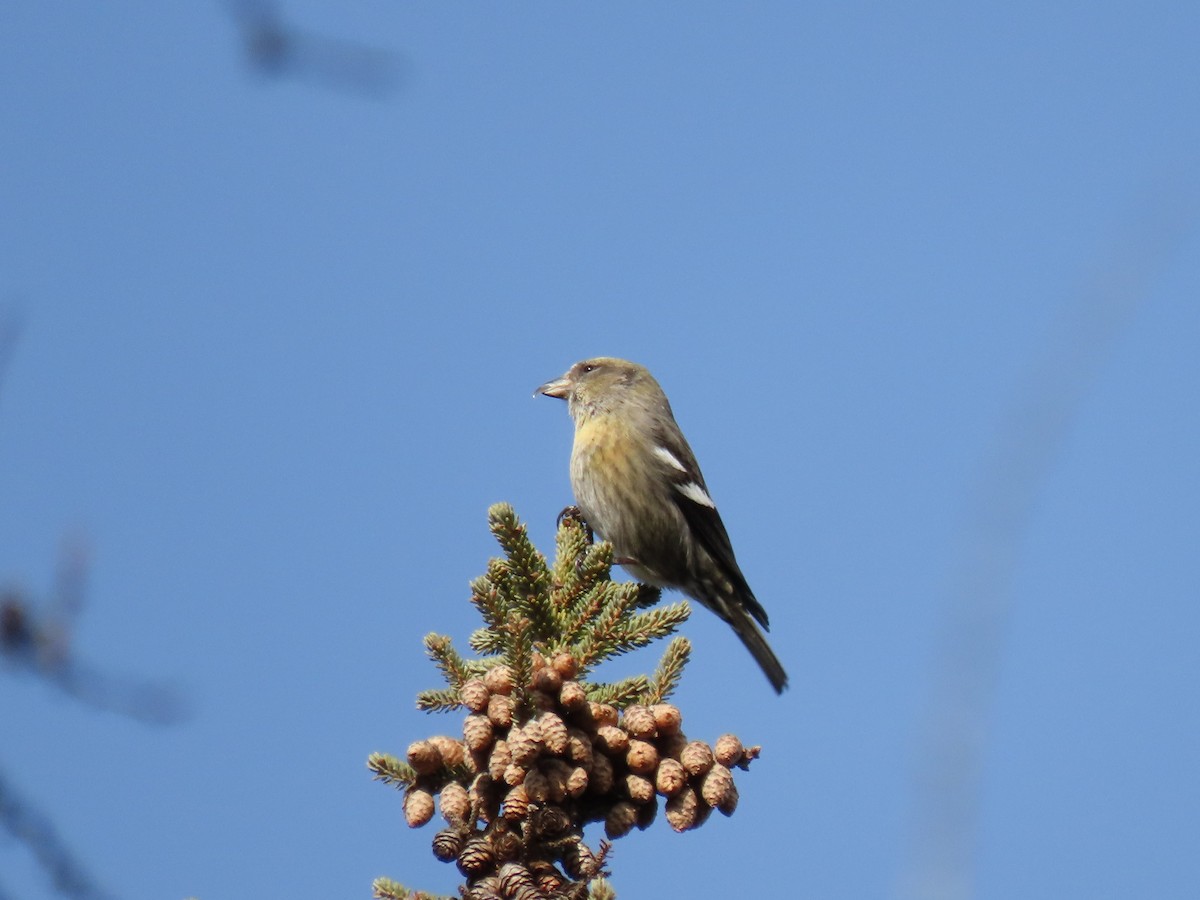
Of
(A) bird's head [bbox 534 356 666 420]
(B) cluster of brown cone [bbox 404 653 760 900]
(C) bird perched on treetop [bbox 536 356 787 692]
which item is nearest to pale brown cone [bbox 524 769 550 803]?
(B) cluster of brown cone [bbox 404 653 760 900]

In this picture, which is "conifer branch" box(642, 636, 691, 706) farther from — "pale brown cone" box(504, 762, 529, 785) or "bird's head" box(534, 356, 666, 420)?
"bird's head" box(534, 356, 666, 420)

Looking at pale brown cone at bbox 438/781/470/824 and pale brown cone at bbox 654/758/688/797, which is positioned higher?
pale brown cone at bbox 654/758/688/797

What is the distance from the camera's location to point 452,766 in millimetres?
2865

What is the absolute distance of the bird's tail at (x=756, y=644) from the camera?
21.2 ft

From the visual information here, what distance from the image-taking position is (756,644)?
6.55 metres

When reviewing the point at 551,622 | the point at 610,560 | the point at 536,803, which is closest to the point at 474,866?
the point at 536,803

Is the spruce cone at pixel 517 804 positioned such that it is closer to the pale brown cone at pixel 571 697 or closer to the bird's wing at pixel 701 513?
the pale brown cone at pixel 571 697

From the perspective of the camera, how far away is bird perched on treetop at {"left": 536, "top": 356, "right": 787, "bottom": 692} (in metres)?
6.59

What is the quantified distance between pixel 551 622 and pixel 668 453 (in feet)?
12.5

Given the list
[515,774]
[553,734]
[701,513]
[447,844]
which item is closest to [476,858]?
[447,844]

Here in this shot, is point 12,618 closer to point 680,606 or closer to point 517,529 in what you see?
point 517,529

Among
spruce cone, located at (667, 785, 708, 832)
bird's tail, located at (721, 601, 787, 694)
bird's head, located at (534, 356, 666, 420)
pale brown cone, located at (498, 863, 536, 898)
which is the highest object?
bird's head, located at (534, 356, 666, 420)

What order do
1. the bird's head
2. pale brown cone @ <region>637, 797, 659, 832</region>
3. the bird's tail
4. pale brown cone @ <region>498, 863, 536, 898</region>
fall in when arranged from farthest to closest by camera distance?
the bird's head → the bird's tail → pale brown cone @ <region>637, 797, 659, 832</region> → pale brown cone @ <region>498, 863, 536, 898</region>

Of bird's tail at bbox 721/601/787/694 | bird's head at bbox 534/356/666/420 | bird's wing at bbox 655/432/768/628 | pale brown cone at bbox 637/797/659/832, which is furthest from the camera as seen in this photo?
bird's head at bbox 534/356/666/420
